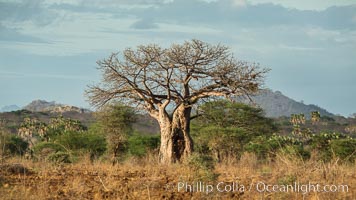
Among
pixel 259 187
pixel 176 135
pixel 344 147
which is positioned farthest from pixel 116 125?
pixel 259 187

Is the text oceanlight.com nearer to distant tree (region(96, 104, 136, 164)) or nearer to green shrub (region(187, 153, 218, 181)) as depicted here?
green shrub (region(187, 153, 218, 181))

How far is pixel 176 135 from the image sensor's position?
17.0 m

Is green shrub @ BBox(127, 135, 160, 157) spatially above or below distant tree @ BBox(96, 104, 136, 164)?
below

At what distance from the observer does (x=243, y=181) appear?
9367 mm

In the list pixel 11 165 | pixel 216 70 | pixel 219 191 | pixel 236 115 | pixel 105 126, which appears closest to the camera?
pixel 219 191

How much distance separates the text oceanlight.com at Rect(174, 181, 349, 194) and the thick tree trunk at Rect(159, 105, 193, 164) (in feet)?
25.6

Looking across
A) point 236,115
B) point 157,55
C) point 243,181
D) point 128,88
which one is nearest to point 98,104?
point 128,88

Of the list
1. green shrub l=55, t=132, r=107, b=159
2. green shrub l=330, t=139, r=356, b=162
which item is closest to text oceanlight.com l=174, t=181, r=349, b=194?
green shrub l=330, t=139, r=356, b=162

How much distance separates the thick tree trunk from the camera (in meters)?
16.8

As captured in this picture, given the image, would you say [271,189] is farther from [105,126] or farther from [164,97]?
[105,126]

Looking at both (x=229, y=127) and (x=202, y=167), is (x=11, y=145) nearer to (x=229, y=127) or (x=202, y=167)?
(x=229, y=127)

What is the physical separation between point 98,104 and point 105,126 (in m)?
9.19

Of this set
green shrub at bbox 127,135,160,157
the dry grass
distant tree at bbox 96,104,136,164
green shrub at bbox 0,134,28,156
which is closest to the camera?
the dry grass

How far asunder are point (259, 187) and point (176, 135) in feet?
27.1
